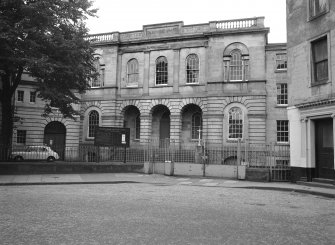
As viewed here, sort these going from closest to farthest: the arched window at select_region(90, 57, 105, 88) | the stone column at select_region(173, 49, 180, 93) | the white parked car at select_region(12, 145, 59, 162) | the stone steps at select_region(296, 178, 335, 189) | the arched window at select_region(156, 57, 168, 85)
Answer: the stone steps at select_region(296, 178, 335, 189) → the white parked car at select_region(12, 145, 59, 162) → the stone column at select_region(173, 49, 180, 93) → the arched window at select_region(156, 57, 168, 85) → the arched window at select_region(90, 57, 105, 88)

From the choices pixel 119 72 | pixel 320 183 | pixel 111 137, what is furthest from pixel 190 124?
pixel 320 183

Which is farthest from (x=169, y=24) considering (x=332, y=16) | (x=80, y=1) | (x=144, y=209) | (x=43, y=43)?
(x=144, y=209)

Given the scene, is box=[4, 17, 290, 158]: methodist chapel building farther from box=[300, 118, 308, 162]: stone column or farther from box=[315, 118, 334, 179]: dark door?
box=[315, 118, 334, 179]: dark door

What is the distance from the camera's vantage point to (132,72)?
124ft

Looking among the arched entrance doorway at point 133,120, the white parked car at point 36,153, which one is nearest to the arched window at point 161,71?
the arched entrance doorway at point 133,120

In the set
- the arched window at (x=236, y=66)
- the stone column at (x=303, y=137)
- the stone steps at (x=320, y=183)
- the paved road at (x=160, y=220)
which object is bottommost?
the paved road at (x=160, y=220)

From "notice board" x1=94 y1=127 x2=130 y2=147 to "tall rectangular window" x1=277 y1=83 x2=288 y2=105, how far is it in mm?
15558

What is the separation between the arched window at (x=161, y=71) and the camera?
119ft

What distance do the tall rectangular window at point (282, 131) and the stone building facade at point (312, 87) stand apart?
1367 centimetres

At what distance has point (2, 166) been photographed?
19.2 m

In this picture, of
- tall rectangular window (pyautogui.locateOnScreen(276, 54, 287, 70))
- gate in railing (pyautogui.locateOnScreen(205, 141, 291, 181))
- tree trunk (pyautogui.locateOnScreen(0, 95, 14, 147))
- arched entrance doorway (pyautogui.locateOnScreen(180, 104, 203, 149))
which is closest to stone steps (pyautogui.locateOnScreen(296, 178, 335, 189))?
gate in railing (pyautogui.locateOnScreen(205, 141, 291, 181))

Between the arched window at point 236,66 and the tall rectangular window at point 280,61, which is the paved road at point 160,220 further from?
the arched window at point 236,66

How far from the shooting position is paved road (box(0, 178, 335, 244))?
6.52 meters

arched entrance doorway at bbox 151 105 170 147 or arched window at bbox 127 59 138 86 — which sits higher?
arched window at bbox 127 59 138 86
